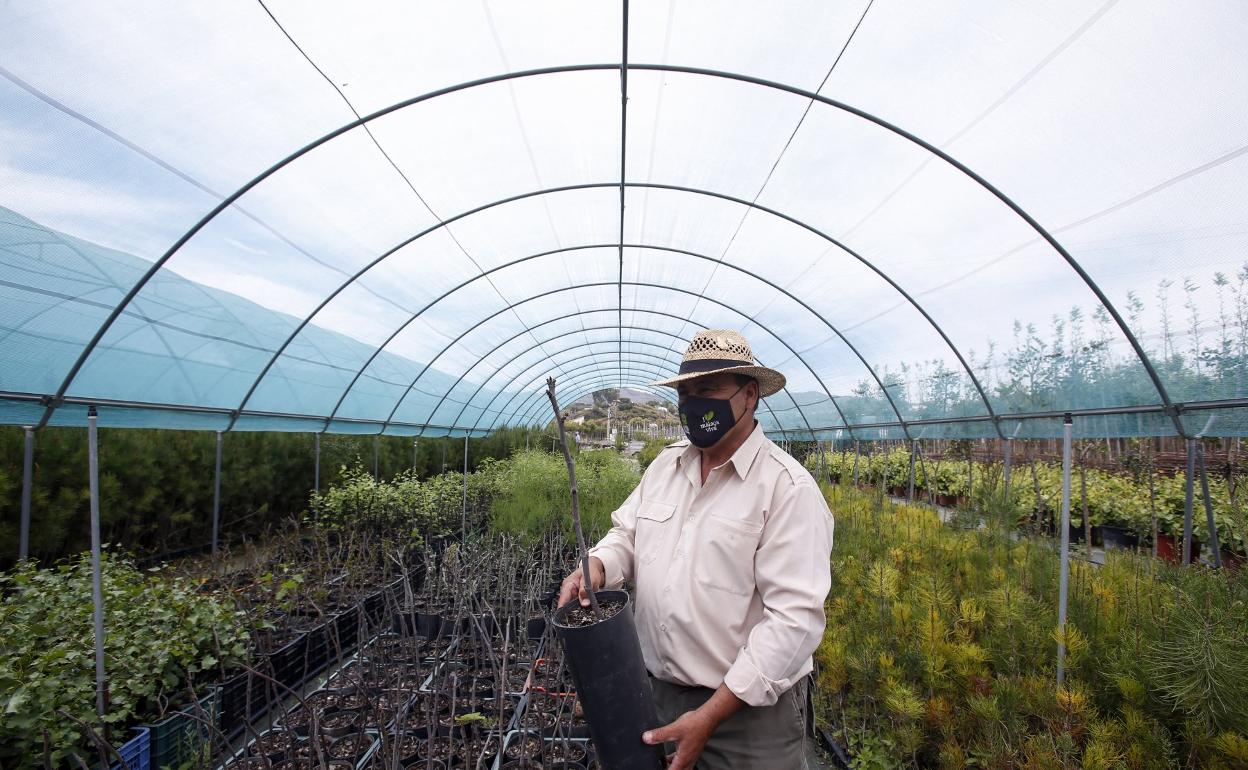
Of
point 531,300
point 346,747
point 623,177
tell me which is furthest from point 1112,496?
point 346,747

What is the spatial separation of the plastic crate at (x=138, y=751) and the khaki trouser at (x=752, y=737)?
268 centimetres

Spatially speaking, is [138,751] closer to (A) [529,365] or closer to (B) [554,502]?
(B) [554,502]

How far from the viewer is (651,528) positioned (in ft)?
5.85

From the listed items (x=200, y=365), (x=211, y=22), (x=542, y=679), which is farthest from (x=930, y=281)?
(x=200, y=365)

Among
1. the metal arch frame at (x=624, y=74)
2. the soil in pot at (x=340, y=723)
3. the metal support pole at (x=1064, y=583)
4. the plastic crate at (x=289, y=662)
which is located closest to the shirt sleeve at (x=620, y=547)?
the metal support pole at (x=1064, y=583)

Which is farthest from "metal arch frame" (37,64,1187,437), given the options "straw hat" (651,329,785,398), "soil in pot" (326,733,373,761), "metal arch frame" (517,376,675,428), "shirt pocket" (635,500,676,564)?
"metal arch frame" (517,376,675,428)

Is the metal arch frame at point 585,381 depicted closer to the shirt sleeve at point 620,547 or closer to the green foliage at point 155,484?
the green foliage at point 155,484

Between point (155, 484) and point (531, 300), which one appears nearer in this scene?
point (155, 484)

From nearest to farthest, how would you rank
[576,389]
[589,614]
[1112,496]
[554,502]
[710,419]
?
[589,614] < [710,419] < [1112,496] < [554,502] < [576,389]

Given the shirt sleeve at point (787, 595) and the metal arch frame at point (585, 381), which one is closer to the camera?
the shirt sleeve at point (787, 595)

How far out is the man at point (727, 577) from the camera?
1.39 metres

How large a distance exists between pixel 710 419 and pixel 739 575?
43 centimetres

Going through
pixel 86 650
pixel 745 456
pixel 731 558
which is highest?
pixel 745 456

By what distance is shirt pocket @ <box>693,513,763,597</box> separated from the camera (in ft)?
5.14
